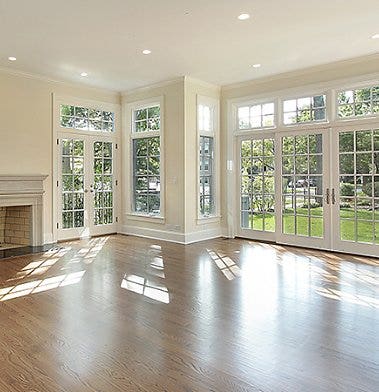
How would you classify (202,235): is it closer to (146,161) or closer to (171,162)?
(171,162)

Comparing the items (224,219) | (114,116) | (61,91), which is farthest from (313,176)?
(61,91)

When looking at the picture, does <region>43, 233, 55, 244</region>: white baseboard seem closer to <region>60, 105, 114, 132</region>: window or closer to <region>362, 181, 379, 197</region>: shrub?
<region>60, 105, 114, 132</region>: window

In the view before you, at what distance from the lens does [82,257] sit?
19.0 feet

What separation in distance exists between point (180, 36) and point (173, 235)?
11.8 ft

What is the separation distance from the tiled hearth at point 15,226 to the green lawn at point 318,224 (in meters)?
4.17

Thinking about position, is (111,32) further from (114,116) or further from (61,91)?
(114,116)

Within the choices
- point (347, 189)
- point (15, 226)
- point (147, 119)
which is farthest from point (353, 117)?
point (15, 226)

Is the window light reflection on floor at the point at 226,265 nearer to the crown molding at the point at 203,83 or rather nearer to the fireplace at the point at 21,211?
the fireplace at the point at 21,211

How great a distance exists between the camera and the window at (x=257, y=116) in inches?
277

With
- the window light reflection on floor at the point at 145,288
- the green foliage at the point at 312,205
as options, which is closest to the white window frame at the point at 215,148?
the green foliage at the point at 312,205

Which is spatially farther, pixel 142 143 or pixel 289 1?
pixel 142 143

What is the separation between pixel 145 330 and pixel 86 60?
4573 mm

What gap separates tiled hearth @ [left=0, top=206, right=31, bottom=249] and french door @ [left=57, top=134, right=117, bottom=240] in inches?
26.8

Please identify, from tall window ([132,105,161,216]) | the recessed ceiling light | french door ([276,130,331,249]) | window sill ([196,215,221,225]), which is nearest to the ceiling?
the recessed ceiling light
